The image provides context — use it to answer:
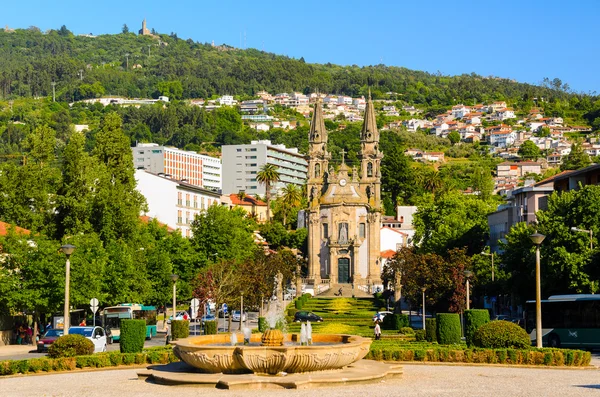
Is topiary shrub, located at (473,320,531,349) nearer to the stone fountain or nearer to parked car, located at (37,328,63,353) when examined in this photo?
the stone fountain

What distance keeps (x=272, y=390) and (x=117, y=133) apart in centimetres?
4972

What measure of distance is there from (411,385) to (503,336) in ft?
26.6

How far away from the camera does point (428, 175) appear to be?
568 feet

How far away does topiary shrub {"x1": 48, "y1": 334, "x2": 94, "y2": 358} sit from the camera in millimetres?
33719

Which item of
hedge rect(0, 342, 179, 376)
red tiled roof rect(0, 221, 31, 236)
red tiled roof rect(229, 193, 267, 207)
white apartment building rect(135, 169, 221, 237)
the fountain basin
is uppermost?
red tiled roof rect(229, 193, 267, 207)

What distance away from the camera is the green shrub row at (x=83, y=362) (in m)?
31.7

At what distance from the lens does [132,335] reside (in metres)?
36.3

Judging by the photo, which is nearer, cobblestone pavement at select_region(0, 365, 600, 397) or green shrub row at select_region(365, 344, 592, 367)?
cobblestone pavement at select_region(0, 365, 600, 397)

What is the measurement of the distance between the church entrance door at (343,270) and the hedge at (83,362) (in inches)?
3164

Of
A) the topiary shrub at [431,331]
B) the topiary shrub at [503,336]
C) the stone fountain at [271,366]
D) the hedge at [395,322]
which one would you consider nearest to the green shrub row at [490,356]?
the topiary shrub at [503,336]

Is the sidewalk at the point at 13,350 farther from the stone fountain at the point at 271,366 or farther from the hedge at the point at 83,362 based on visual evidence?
the stone fountain at the point at 271,366

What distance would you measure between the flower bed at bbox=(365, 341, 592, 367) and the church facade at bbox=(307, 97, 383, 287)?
7737cm

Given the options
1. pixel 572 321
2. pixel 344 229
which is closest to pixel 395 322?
pixel 572 321

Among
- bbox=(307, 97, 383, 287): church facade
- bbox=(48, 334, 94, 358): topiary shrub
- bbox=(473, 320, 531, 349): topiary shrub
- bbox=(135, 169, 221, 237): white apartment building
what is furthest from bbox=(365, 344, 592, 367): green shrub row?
bbox=(135, 169, 221, 237): white apartment building
